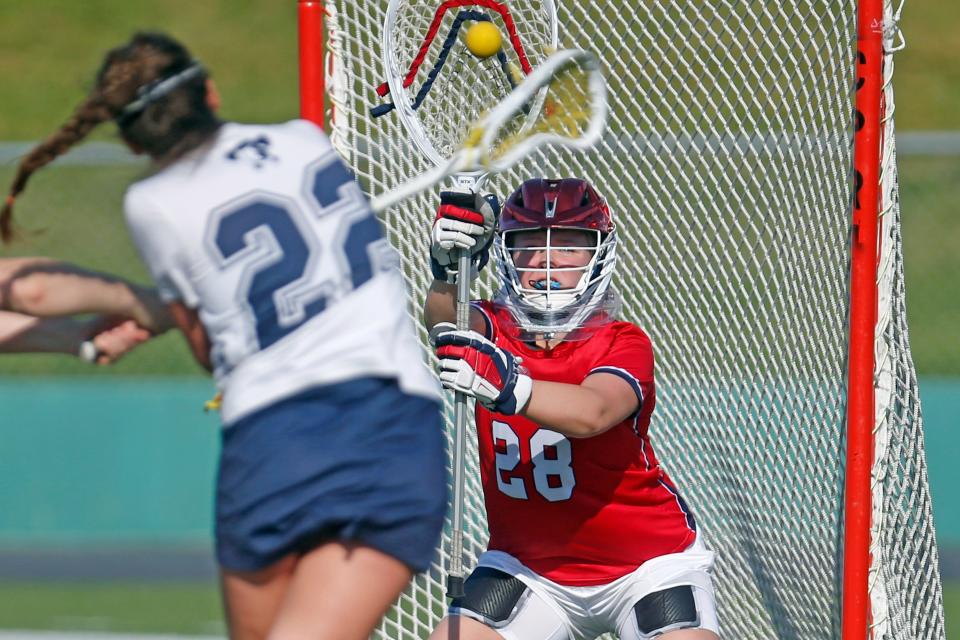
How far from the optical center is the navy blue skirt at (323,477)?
2459mm

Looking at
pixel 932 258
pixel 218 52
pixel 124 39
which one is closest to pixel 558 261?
pixel 932 258

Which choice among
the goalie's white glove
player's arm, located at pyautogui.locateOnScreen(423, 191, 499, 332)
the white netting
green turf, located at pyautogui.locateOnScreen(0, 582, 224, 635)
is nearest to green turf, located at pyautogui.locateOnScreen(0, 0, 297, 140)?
green turf, located at pyautogui.locateOnScreen(0, 582, 224, 635)

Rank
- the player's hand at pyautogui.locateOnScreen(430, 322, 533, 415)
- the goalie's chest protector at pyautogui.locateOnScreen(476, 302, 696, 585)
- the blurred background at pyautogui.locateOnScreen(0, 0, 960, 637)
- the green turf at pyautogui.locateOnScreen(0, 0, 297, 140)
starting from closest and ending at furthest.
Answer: the player's hand at pyautogui.locateOnScreen(430, 322, 533, 415)
the goalie's chest protector at pyautogui.locateOnScreen(476, 302, 696, 585)
the blurred background at pyautogui.locateOnScreen(0, 0, 960, 637)
the green turf at pyautogui.locateOnScreen(0, 0, 297, 140)

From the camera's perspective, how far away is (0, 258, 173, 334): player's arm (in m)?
2.65

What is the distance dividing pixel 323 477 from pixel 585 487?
1124 millimetres

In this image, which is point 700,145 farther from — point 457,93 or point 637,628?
point 637,628

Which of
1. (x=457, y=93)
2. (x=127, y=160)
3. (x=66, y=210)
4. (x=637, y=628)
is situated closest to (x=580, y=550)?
(x=637, y=628)

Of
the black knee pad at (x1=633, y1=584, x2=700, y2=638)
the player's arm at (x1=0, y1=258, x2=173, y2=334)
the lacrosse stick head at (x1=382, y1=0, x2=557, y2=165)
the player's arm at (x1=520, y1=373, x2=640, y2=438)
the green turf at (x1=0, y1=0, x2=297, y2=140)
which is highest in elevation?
the lacrosse stick head at (x1=382, y1=0, x2=557, y2=165)

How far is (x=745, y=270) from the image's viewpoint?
13.7 feet

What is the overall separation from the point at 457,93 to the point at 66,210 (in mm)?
5163

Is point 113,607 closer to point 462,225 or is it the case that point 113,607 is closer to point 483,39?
point 462,225

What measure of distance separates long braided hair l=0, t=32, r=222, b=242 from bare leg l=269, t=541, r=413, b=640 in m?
0.78

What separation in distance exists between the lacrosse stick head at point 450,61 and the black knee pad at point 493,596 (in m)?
1.12

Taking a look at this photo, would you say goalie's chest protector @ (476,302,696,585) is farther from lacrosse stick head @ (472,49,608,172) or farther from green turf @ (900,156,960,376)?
green turf @ (900,156,960,376)
